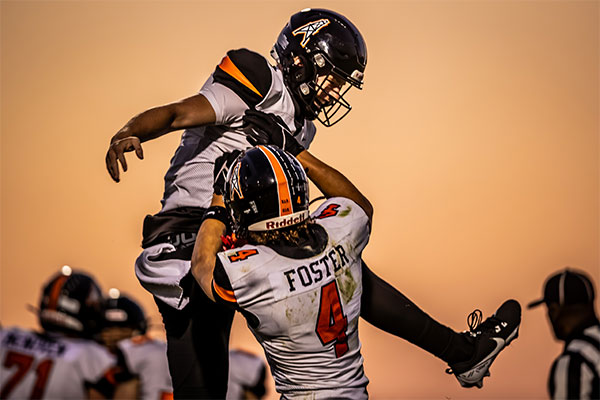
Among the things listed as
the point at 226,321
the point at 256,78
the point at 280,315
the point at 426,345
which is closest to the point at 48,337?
the point at 226,321

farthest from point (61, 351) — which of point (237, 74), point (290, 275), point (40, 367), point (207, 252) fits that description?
point (237, 74)

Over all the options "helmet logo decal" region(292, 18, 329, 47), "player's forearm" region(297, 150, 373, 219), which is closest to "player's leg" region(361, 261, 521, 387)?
"player's forearm" region(297, 150, 373, 219)

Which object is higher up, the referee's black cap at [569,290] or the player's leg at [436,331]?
the referee's black cap at [569,290]

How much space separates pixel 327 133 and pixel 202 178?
4068 millimetres

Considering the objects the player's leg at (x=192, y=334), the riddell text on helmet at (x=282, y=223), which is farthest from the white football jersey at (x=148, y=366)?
the riddell text on helmet at (x=282, y=223)

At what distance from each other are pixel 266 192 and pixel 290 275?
28cm

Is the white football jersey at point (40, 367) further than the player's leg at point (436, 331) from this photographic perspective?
No

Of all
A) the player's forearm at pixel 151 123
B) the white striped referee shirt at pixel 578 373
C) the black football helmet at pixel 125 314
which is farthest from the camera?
the black football helmet at pixel 125 314

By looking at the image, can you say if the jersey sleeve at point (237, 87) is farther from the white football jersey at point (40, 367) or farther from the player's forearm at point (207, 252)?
the white football jersey at point (40, 367)

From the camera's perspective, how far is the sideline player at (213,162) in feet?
8.94

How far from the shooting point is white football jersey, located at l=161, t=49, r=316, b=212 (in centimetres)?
282

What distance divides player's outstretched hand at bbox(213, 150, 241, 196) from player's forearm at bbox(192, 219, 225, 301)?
0.14 m

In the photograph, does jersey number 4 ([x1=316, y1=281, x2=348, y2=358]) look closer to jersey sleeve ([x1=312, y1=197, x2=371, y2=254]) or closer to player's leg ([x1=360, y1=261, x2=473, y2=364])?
jersey sleeve ([x1=312, y1=197, x2=371, y2=254])

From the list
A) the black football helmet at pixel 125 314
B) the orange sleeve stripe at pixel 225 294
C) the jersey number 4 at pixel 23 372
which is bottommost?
the jersey number 4 at pixel 23 372
